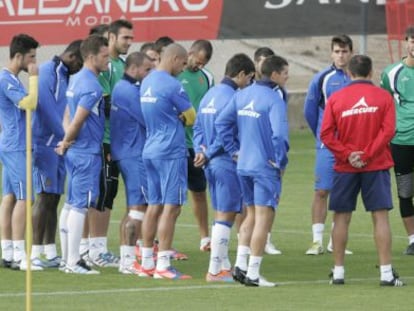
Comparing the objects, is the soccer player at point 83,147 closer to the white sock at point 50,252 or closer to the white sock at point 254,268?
the white sock at point 50,252

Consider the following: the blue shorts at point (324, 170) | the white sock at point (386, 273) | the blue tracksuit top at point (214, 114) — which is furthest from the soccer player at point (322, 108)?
the white sock at point (386, 273)

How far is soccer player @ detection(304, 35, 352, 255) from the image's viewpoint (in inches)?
708

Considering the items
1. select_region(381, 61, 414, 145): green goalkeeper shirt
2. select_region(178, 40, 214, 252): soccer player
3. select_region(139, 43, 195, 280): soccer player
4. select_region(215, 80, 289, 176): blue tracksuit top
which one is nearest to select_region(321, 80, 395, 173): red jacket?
select_region(215, 80, 289, 176): blue tracksuit top

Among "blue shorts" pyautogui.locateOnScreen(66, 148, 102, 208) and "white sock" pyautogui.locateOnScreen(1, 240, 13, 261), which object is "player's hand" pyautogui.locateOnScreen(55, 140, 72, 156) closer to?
"blue shorts" pyautogui.locateOnScreen(66, 148, 102, 208)

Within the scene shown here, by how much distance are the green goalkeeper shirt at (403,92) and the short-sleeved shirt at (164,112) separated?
310 centimetres

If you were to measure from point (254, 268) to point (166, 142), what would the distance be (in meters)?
1.62

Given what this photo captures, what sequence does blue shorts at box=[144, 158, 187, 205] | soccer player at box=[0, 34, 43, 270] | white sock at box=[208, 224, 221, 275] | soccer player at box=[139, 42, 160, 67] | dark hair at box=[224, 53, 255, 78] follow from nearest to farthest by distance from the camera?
1. white sock at box=[208, 224, 221, 275]
2. dark hair at box=[224, 53, 255, 78]
3. blue shorts at box=[144, 158, 187, 205]
4. soccer player at box=[0, 34, 43, 270]
5. soccer player at box=[139, 42, 160, 67]

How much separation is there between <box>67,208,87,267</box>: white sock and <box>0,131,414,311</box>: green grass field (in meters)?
0.22

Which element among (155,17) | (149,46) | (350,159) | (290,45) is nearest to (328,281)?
(350,159)

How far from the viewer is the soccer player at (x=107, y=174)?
17172 mm

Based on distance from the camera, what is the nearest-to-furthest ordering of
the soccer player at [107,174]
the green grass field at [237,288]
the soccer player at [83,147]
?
1. the green grass field at [237,288]
2. the soccer player at [83,147]
3. the soccer player at [107,174]

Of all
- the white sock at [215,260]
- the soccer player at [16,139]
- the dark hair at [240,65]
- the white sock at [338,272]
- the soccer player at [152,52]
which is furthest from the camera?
the soccer player at [152,52]

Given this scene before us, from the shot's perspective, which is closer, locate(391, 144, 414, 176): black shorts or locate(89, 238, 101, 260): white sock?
locate(89, 238, 101, 260): white sock

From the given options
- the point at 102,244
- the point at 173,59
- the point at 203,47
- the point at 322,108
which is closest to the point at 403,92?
the point at 322,108
